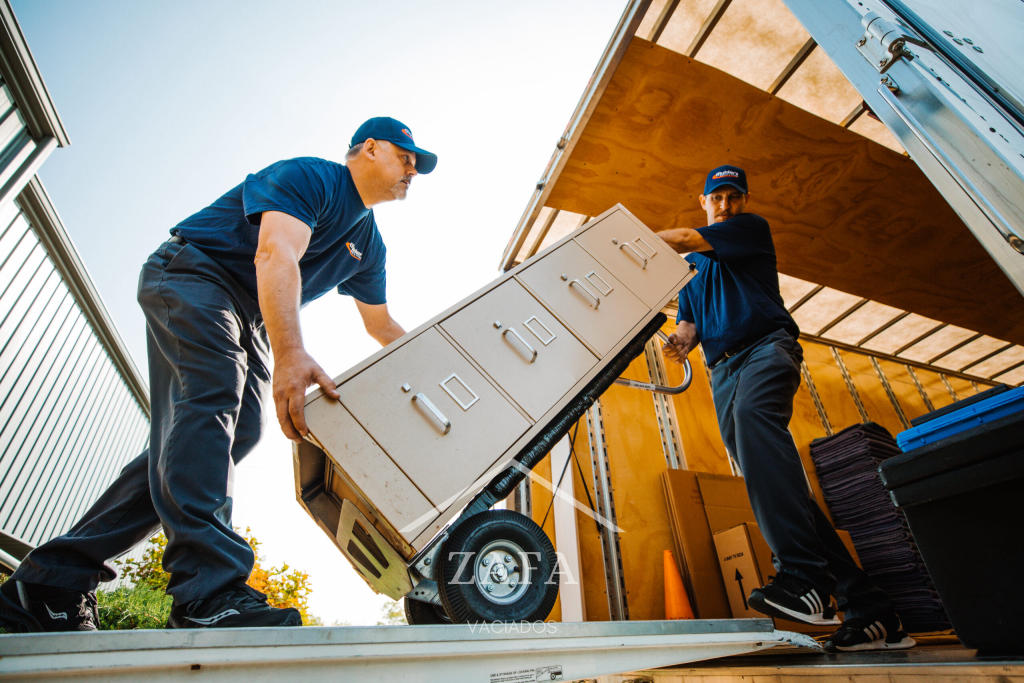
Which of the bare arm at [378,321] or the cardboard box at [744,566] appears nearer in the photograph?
the bare arm at [378,321]

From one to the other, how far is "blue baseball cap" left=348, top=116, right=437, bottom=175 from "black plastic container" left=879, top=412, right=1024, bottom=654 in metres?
2.14

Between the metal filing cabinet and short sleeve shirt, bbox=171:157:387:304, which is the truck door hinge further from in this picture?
short sleeve shirt, bbox=171:157:387:304

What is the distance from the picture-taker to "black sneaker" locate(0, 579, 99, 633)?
49.5 inches

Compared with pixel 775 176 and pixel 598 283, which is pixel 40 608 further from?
pixel 775 176

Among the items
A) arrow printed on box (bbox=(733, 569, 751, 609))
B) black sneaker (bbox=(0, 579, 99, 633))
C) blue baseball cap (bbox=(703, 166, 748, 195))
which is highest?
blue baseball cap (bbox=(703, 166, 748, 195))

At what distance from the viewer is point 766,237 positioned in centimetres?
244

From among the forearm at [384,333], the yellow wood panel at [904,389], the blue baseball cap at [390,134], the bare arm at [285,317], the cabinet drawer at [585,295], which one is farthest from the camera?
the yellow wood panel at [904,389]

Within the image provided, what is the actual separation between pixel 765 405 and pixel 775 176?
2.48m

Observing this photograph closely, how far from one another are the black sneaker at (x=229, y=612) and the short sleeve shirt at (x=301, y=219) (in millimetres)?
1062

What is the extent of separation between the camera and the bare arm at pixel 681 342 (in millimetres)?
2686

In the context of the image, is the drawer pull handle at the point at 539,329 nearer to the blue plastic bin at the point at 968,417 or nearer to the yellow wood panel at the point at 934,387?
the blue plastic bin at the point at 968,417

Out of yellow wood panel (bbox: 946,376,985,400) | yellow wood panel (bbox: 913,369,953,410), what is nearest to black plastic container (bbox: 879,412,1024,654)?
yellow wood panel (bbox: 913,369,953,410)

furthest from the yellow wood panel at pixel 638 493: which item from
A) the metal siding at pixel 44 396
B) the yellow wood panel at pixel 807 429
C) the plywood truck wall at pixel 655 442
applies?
the metal siding at pixel 44 396

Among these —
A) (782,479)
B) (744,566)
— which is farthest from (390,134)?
(744,566)
